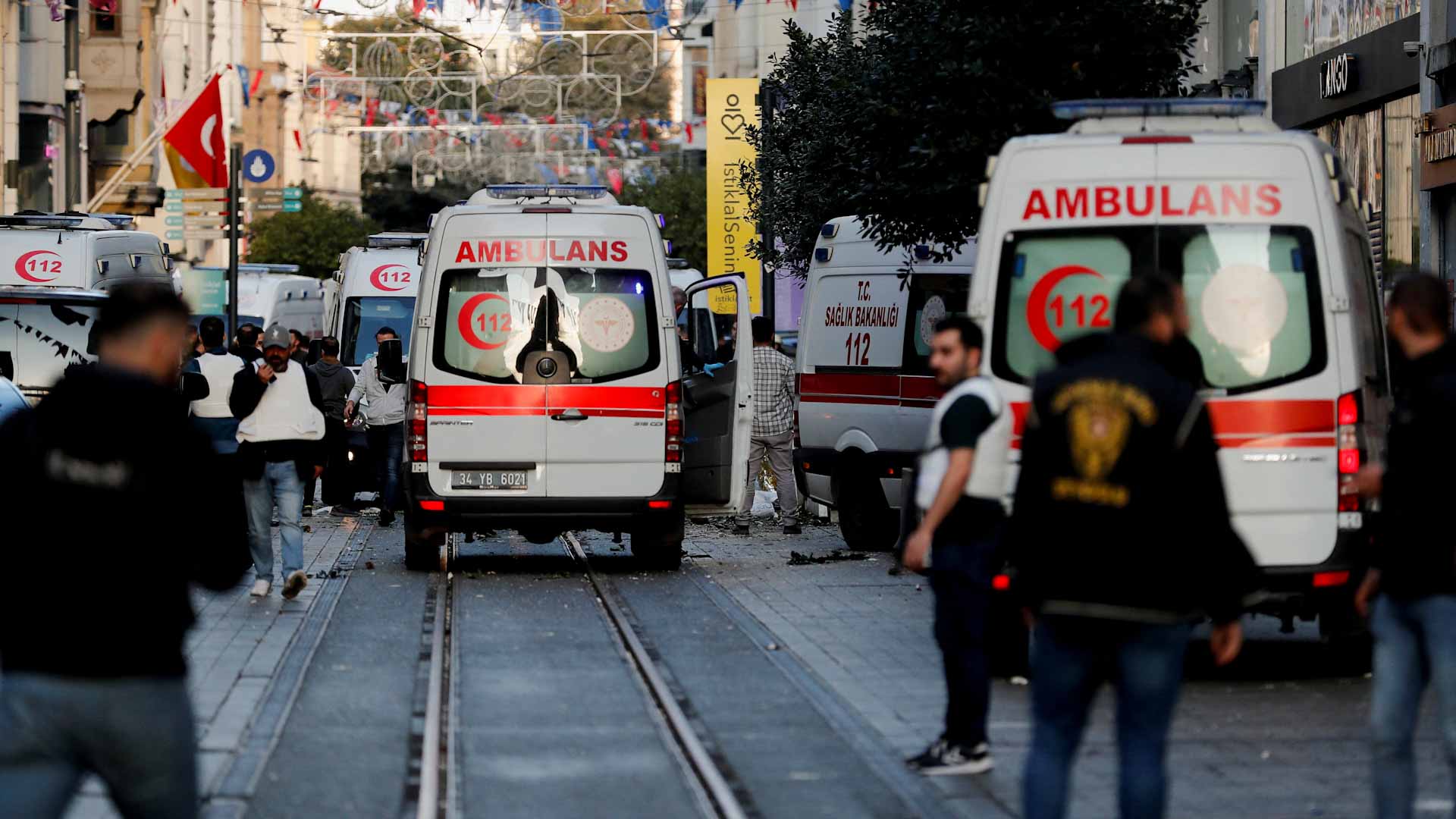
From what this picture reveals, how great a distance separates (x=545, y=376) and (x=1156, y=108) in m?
6.32

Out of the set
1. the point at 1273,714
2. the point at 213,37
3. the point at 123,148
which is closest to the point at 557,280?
the point at 1273,714

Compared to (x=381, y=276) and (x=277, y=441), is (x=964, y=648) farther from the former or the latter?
(x=381, y=276)

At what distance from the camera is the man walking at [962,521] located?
8.35m

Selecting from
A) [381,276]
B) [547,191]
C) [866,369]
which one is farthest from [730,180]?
[547,191]

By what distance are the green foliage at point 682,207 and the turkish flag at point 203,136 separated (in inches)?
1054

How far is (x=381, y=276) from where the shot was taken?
27297 millimetres

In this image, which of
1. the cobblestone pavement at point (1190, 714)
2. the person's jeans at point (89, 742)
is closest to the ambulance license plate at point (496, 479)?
the cobblestone pavement at point (1190, 714)

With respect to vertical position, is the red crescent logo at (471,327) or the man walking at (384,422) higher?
the red crescent logo at (471,327)

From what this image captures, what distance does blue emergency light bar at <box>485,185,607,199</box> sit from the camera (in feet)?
57.6

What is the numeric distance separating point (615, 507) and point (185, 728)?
38.5 feet

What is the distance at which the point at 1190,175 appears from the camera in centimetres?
1103

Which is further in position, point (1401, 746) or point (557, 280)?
point (557, 280)

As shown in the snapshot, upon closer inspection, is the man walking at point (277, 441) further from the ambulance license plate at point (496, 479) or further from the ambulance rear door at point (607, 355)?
the ambulance rear door at point (607, 355)

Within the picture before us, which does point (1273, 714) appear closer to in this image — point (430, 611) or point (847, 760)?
point (847, 760)
